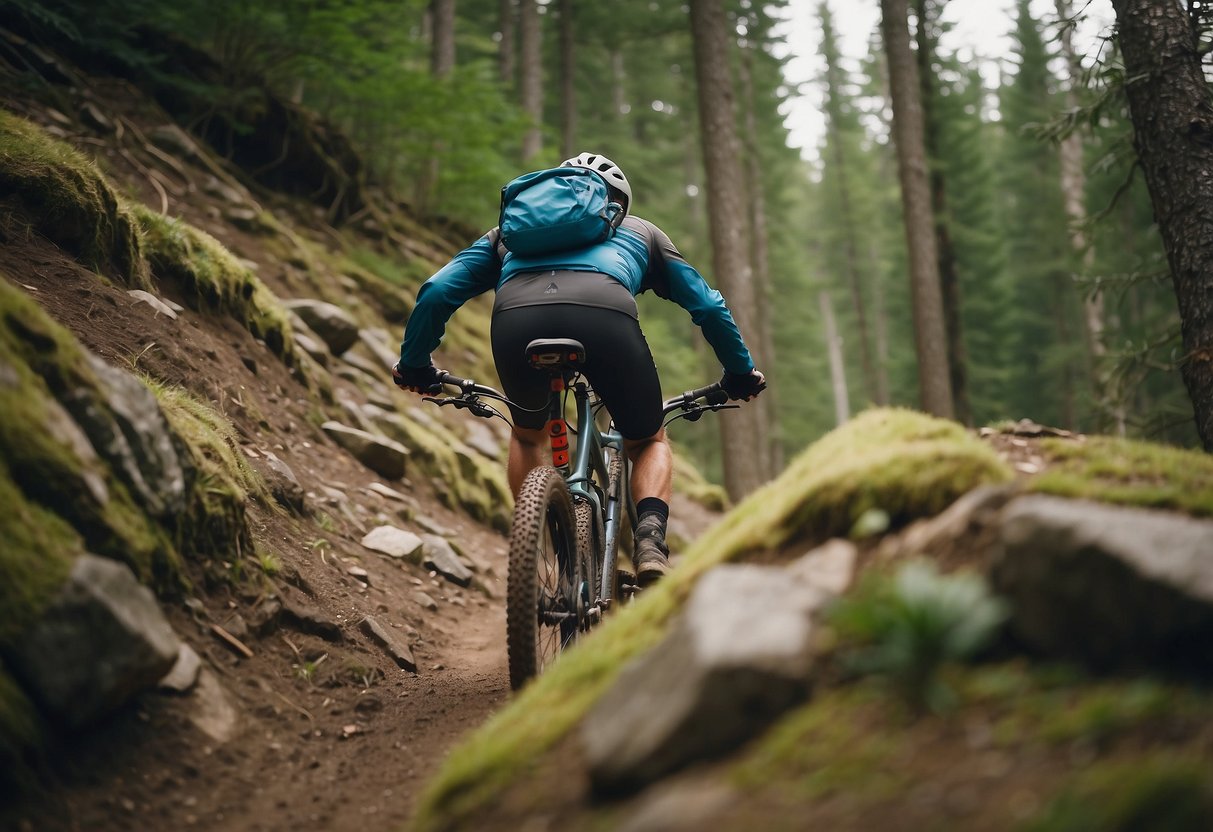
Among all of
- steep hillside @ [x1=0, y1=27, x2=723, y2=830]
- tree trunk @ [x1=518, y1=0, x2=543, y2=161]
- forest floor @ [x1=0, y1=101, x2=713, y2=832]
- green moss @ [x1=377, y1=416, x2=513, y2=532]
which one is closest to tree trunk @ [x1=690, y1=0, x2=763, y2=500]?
green moss @ [x1=377, y1=416, x2=513, y2=532]

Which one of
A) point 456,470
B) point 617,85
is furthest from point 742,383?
point 617,85

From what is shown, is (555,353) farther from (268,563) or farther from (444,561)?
(444,561)

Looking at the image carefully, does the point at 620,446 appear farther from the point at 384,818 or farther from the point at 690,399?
the point at 384,818

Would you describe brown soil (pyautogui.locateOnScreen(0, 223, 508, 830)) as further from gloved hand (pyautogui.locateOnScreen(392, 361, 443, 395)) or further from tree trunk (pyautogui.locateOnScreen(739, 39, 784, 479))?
tree trunk (pyautogui.locateOnScreen(739, 39, 784, 479))

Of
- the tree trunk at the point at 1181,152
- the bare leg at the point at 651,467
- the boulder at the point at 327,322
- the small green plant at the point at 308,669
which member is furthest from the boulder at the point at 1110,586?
the boulder at the point at 327,322

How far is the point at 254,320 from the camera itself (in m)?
6.59

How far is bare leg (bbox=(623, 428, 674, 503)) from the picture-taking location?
13.7ft

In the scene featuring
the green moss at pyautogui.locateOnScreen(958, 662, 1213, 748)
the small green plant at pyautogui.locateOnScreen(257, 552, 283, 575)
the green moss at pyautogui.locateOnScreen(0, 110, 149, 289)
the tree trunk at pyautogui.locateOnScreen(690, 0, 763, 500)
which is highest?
the tree trunk at pyautogui.locateOnScreen(690, 0, 763, 500)

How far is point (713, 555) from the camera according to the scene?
2.74 meters

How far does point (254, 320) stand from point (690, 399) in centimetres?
408

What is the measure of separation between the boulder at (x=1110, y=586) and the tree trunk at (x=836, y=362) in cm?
3761

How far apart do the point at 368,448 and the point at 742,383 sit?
3.97m

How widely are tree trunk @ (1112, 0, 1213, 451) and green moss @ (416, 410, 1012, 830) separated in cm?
345

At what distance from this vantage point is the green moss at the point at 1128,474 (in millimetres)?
2342
